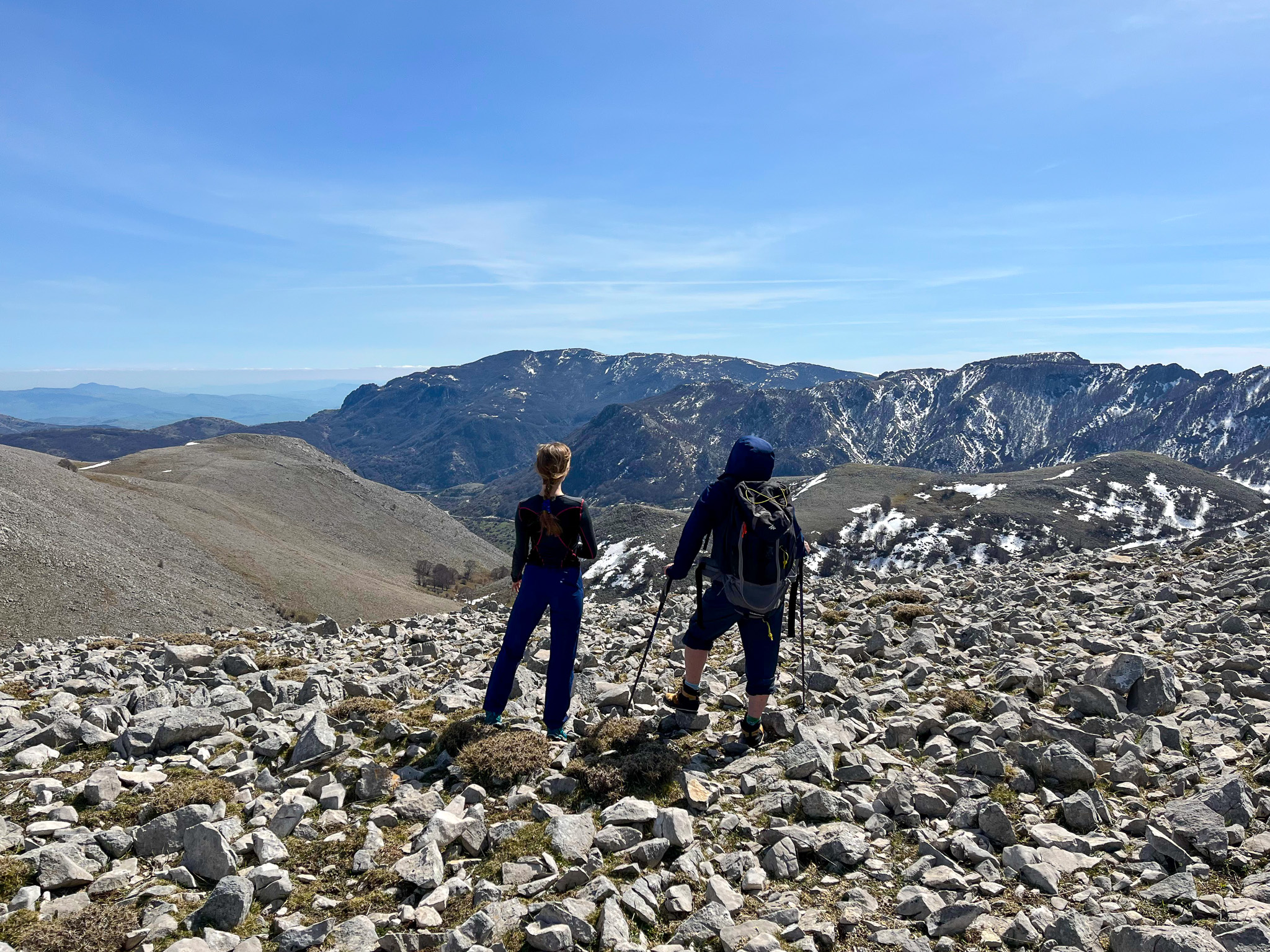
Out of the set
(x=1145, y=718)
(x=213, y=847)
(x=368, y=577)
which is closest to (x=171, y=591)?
(x=368, y=577)

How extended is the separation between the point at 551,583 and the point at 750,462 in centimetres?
302

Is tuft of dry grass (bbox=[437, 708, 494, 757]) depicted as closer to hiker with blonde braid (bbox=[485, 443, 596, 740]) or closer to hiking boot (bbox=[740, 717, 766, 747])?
hiker with blonde braid (bbox=[485, 443, 596, 740])

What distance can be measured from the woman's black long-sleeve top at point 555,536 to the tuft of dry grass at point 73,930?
4.83 m

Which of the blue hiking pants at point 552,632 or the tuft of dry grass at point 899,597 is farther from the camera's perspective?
the tuft of dry grass at point 899,597

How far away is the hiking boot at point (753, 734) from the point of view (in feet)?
29.3

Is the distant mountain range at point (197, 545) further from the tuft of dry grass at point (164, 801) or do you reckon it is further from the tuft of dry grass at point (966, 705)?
the tuft of dry grass at point (966, 705)

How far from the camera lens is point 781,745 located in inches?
348

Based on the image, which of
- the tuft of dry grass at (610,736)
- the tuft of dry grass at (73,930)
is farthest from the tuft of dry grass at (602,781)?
the tuft of dry grass at (73,930)

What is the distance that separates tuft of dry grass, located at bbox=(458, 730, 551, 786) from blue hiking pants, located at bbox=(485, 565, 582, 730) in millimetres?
736

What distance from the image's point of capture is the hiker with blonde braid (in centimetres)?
876

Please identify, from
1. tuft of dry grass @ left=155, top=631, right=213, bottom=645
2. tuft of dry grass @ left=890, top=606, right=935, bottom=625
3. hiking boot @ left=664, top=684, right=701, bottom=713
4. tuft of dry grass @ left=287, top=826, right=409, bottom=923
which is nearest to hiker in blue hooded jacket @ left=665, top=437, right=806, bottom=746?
hiking boot @ left=664, top=684, right=701, bottom=713

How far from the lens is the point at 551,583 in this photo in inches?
352

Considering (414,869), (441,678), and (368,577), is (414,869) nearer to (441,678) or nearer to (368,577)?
(441,678)

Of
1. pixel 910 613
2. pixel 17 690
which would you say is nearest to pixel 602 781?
pixel 17 690
